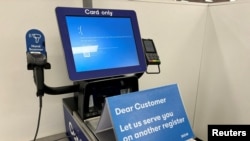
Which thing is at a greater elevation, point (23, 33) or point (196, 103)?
point (23, 33)

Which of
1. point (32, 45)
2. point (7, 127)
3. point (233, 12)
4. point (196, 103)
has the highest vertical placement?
point (233, 12)

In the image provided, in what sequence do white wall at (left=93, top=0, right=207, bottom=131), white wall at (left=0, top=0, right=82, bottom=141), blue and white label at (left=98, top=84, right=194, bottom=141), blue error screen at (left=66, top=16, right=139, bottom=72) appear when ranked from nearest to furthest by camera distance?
blue and white label at (left=98, top=84, right=194, bottom=141) → blue error screen at (left=66, top=16, right=139, bottom=72) → white wall at (left=0, top=0, right=82, bottom=141) → white wall at (left=93, top=0, right=207, bottom=131)

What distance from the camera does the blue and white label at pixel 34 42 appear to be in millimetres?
744

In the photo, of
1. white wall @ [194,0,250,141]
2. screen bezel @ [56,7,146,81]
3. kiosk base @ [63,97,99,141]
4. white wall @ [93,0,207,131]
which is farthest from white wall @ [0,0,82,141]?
white wall @ [194,0,250,141]

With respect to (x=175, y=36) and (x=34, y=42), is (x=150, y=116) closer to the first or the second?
(x=34, y=42)

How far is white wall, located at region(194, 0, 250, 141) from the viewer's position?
1.45 meters

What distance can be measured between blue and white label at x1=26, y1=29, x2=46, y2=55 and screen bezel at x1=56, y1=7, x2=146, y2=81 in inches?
3.5

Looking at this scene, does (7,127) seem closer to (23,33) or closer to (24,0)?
(23,33)

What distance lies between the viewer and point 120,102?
2.23ft

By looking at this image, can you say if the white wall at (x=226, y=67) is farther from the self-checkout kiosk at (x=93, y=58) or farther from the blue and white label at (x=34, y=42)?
the blue and white label at (x=34, y=42)

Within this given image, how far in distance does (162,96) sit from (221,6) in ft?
3.82

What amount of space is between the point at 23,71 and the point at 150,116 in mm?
701

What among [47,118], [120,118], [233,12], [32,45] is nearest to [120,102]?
[120,118]

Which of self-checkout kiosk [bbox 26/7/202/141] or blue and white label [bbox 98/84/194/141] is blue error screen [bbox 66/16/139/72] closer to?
self-checkout kiosk [bbox 26/7/202/141]
